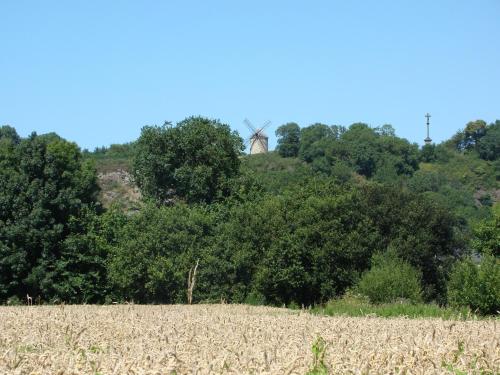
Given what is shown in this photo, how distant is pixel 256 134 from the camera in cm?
18250

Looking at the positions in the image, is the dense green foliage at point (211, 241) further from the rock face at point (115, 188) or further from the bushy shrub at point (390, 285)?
the rock face at point (115, 188)

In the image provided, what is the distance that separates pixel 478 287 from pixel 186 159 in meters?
42.1

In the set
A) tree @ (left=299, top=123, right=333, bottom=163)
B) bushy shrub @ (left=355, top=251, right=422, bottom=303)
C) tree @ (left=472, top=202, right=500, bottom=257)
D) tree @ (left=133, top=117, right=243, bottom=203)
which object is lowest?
bushy shrub @ (left=355, top=251, right=422, bottom=303)

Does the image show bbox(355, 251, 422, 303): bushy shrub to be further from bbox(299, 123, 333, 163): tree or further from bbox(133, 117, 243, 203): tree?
bbox(299, 123, 333, 163): tree

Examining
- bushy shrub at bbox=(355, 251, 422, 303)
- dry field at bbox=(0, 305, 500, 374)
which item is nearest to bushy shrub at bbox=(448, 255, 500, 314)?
bushy shrub at bbox=(355, 251, 422, 303)

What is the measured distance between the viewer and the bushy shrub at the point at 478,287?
1515 inches

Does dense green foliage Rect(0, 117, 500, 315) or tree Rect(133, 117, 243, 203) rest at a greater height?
tree Rect(133, 117, 243, 203)

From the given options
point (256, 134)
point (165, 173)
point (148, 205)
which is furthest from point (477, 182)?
point (148, 205)

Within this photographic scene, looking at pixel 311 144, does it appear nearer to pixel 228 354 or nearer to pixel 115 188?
pixel 115 188

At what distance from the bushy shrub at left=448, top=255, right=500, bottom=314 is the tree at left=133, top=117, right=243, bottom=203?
34.4m

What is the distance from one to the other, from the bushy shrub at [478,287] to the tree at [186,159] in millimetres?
34442

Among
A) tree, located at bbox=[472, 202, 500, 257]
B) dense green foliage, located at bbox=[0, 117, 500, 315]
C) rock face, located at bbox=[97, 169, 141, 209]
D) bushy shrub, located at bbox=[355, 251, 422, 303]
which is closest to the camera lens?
bushy shrub, located at bbox=[355, 251, 422, 303]

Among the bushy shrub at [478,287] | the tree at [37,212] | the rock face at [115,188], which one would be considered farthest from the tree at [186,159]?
the rock face at [115,188]

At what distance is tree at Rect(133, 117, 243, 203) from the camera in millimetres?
75188
